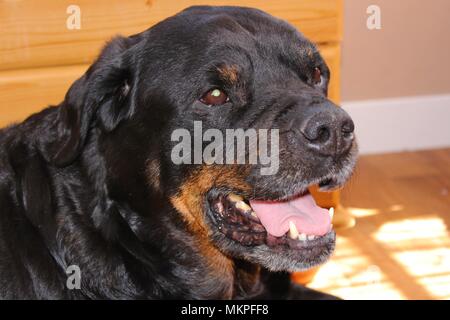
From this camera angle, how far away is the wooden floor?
10.2ft

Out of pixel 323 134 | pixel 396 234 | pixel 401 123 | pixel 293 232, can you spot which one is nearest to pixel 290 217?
pixel 293 232

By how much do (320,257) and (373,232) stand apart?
1.43 metres

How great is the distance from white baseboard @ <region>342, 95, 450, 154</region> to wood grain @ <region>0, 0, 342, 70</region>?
1618 millimetres

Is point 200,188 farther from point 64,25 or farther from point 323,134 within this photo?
point 64,25

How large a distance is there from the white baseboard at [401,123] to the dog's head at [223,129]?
7.25 ft

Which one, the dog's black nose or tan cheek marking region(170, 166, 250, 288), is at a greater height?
the dog's black nose

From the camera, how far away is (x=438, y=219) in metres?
3.67

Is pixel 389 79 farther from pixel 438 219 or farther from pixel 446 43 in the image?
pixel 438 219

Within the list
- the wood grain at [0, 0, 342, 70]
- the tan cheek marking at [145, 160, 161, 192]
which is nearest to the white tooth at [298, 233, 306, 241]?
the tan cheek marking at [145, 160, 161, 192]

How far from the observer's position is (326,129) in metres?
2.03

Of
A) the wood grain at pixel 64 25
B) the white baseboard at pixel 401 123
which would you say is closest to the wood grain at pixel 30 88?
the wood grain at pixel 64 25

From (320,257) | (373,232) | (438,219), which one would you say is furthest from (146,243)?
(438,219)

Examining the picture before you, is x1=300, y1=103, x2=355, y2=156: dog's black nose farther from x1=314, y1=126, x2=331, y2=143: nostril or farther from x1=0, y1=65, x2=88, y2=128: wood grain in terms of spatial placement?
x1=0, y1=65, x2=88, y2=128: wood grain

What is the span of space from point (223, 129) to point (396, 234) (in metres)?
1.64
